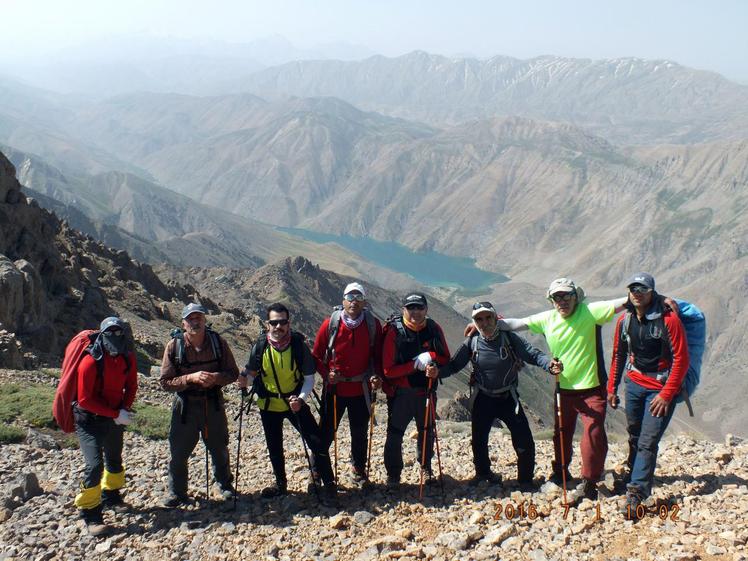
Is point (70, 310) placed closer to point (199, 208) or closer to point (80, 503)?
point (80, 503)

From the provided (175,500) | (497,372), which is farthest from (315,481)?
(497,372)

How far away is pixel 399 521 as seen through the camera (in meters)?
7.65

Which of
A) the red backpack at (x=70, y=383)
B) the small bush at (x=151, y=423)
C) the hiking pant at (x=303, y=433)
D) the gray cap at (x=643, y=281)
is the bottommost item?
the small bush at (x=151, y=423)

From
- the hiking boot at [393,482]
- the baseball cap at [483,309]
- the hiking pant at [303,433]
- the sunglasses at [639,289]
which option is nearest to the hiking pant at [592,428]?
the sunglasses at [639,289]

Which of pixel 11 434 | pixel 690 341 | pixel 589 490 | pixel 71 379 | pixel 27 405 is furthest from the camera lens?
pixel 27 405

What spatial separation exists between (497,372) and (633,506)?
6.99 feet

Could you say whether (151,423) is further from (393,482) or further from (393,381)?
(393,381)

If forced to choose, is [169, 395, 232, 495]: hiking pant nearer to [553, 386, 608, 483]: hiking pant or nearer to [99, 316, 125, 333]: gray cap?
[99, 316, 125, 333]: gray cap

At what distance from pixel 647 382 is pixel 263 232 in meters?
180

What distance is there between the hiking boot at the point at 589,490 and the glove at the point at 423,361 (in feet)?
7.88

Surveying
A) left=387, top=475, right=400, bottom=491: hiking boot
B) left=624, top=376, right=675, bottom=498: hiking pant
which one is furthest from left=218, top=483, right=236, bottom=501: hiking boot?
left=624, top=376, right=675, bottom=498: hiking pant

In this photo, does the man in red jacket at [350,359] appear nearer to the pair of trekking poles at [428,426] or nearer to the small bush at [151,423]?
the pair of trekking poles at [428,426]

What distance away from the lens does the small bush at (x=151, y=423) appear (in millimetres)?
11930

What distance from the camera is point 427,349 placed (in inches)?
324
